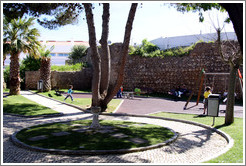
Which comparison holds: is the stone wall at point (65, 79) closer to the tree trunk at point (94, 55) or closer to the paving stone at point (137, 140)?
the tree trunk at point (94, 55)

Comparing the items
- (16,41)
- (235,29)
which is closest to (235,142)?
(235,29)

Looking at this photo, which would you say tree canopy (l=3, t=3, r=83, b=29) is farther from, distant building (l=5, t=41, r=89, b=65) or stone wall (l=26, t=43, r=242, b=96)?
distant building (l=5, t=41, r=89, b=65)

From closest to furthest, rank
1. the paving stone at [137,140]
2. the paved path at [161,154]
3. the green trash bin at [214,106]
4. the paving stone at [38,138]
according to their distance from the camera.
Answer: the paved path at [161,154]
the paving stone at [137,140]
the paving stone at [38,138]
the green trash bin at [214,106]

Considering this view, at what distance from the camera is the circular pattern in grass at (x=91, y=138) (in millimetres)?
5926

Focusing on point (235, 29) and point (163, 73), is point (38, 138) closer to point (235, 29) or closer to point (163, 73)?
point (235, 29)

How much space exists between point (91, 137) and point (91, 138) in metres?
0.12

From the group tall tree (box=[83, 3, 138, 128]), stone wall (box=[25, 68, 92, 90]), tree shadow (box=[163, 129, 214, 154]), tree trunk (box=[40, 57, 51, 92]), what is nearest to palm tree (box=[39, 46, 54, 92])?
tree trunk (box=[40, 57, 51, 92])

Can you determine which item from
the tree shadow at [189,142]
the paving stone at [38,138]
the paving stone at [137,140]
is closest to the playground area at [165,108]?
the tree shadow at [189,142]

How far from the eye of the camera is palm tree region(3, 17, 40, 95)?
18094 millimetres

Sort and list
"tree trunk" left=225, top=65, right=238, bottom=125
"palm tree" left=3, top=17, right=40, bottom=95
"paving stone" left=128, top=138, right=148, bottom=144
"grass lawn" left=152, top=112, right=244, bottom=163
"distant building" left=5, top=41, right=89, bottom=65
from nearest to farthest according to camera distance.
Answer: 1. "grass lawn" left=152, top=112, right=244, bottom=163
2. "paving stone" left=128, top=138, right=148, bottom=144
3. "tree trunk" left=225, top=65, right=238, bottom=125
4. "palm tree" left=3, top=17, right=40, bottom=95
5. "distant building" left=5, top=41, right=89, bottom=65

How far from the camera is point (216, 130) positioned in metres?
8.24

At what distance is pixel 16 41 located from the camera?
18000 mm

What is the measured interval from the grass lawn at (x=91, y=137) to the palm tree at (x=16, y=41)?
37.5ft

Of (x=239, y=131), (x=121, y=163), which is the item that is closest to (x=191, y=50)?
(x=239, y=131)
